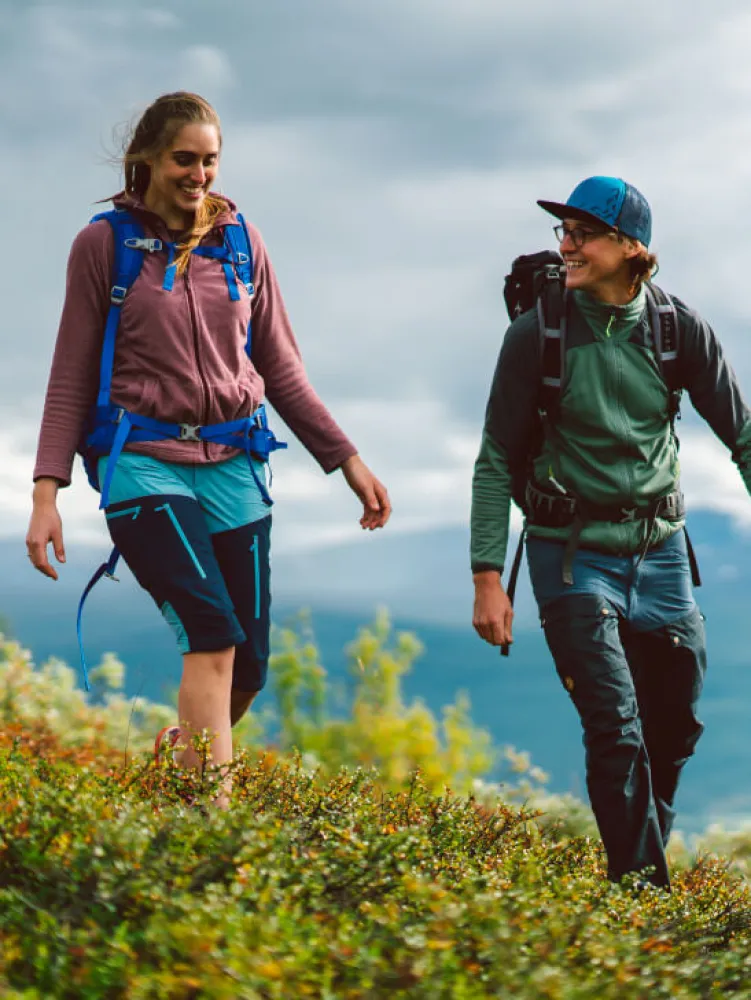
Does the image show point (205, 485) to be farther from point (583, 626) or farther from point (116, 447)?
point (583, 626)

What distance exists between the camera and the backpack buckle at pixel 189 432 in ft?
16.8

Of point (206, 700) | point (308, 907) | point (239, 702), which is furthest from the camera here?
point (239, 702)

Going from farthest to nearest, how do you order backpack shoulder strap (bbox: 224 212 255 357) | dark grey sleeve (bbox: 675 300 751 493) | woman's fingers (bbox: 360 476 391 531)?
woman's fingers (bbox: 360 476 391 531) → dark grey sleeve (bbox: 675 300 751 493) → backpack shoulder strap (bbox: 224 212 255 357)

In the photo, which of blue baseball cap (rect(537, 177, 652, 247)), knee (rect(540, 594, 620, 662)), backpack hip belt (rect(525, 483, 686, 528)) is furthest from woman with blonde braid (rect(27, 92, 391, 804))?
blue baseball cap (rect(537, 177, 652, 247))

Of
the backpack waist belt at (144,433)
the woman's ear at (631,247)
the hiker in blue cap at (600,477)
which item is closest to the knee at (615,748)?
the hiker in blue cap at (600,477)

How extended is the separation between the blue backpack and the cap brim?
124 centimetres

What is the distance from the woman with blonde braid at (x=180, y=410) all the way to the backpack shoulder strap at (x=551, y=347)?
3.74 feet

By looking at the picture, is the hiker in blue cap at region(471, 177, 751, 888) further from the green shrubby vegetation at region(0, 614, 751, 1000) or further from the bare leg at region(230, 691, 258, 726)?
the bare leg at region(230, 691, 258, 726)

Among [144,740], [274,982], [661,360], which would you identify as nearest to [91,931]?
[274,982]

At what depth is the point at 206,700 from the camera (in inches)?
196

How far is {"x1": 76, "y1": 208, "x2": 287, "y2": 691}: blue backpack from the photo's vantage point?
509cm

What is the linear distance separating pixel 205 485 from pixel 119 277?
865mm

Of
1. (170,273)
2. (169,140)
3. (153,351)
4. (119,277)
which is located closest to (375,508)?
(153,351)

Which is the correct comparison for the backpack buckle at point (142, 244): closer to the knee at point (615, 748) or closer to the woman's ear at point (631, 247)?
the woman's ear at point (631, 247)
